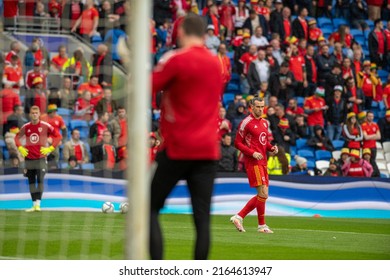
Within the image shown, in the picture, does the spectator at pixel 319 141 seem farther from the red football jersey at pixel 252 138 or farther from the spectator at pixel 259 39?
the red football jersey at pixel 252 138

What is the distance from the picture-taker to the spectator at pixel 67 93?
15.2 meters

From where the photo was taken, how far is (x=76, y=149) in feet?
56.5

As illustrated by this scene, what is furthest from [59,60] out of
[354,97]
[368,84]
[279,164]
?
[368,84]

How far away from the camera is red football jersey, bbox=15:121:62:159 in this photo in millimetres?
16703

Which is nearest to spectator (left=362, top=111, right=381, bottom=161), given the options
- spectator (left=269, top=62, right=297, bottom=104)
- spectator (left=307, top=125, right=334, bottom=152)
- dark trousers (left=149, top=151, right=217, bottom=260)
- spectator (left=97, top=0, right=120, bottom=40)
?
spectator (left=307, top=125, right=334, bottom=152)

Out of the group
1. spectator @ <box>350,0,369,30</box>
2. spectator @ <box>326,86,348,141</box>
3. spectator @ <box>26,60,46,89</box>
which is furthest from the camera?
spectator @ <box>350,0,369,30</box>

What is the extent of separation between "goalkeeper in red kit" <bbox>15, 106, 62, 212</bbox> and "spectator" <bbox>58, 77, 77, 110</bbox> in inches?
41.6

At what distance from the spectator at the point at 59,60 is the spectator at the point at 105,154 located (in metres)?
1.27

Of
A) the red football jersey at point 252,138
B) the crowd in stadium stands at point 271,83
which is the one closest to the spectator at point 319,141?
the crowd in stadium stands at point 271,83

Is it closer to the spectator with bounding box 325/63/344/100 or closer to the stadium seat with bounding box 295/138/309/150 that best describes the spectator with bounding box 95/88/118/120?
the stadium seat with bounding box 295/138/309/150

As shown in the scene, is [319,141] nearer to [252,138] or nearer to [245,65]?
[245,65]

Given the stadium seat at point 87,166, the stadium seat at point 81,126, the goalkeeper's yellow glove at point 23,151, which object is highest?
the stadium seat at point 81,126

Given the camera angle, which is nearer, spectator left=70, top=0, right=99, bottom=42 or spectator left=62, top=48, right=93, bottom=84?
spectator left=70, top=0, right=99, bottom=42
